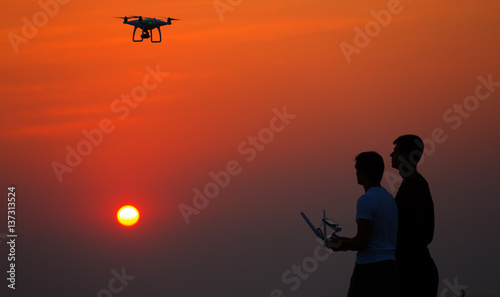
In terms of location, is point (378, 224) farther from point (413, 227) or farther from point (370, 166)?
point (413, 227)

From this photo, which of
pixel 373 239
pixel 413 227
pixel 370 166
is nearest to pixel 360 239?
pixel 373 239

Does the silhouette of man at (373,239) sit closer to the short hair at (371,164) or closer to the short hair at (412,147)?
the short hair at (371,164)

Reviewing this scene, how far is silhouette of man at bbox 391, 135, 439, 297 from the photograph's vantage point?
757 cm

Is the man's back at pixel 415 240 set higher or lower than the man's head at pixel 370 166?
lower

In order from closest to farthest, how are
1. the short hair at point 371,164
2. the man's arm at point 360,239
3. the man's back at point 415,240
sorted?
the man's arm at point 360,239 < the short hair at point 371,164 < the man's back at point 415,240

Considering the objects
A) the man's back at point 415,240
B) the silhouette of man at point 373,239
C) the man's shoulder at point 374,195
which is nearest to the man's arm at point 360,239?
the silhouette of man at point 373,239

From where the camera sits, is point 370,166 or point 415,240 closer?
point 370,166

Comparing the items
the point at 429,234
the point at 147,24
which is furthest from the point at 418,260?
the point at 147,24

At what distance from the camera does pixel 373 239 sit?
7.05m

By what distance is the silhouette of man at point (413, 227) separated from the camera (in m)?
7.57

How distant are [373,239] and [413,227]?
0.77m

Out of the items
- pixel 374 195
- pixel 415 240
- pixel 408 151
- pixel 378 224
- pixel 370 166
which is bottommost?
pixel 415 240

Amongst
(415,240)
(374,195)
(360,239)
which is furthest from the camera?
(415,240)

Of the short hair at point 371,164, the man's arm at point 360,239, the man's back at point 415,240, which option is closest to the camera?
the man's arm at point 360,239
